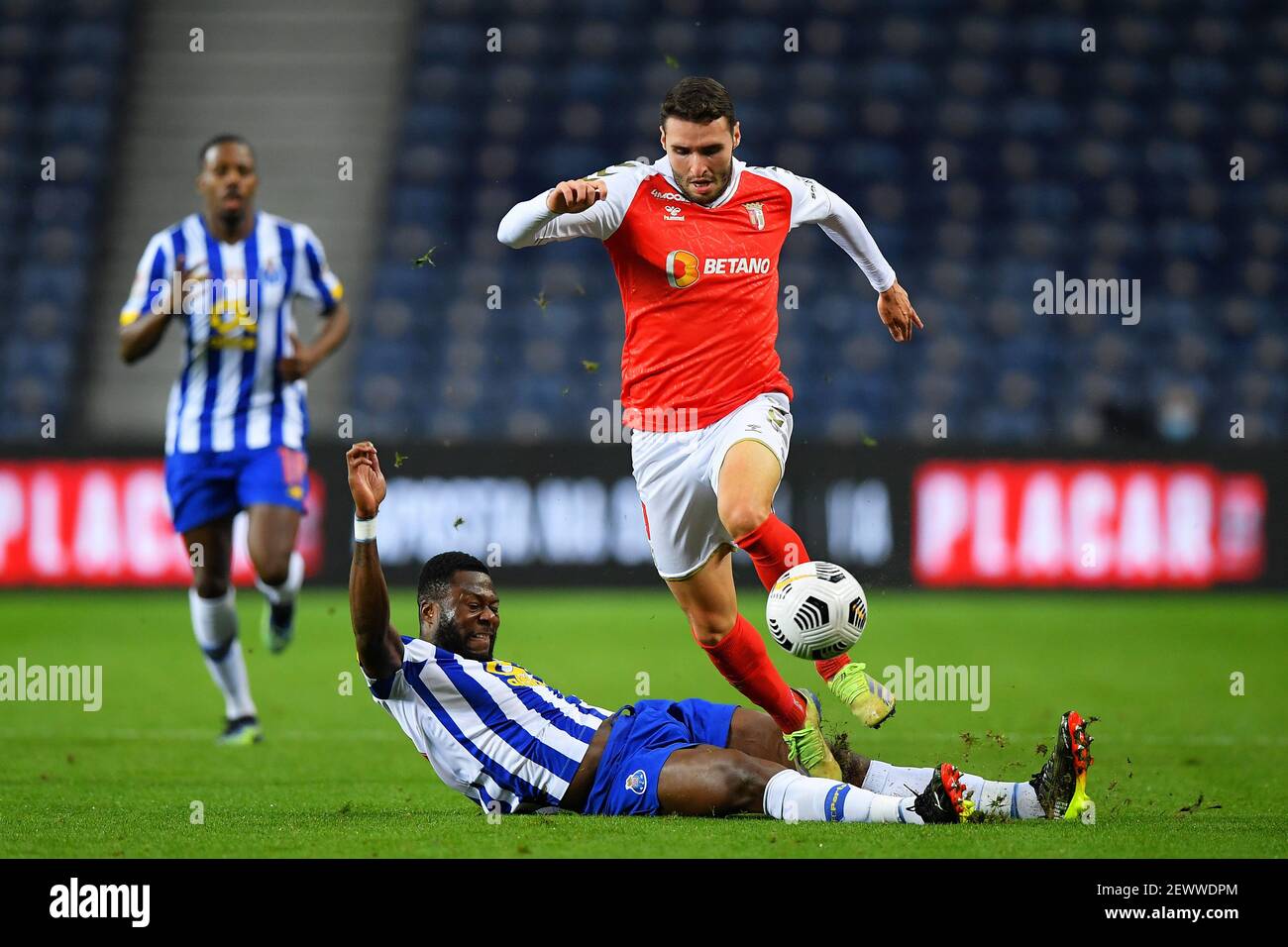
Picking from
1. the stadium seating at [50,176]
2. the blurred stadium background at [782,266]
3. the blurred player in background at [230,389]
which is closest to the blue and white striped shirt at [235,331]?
the blurred player in background at [230,389]

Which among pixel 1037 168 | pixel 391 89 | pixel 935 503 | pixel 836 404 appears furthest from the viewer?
pixel 391 89

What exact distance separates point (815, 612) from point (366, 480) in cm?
132

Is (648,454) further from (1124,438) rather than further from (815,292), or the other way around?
(815,292)

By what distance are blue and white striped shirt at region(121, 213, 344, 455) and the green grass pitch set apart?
1.36 meters

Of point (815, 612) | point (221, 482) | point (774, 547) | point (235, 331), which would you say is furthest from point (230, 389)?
point (815, 612)

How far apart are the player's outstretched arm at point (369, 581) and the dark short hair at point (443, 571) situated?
10.8 inches

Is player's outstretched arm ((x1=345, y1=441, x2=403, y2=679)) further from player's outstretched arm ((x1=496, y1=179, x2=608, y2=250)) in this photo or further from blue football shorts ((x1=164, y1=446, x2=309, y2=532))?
blue football shorts ((x1=164, y1=446, x2=309, y2=532))

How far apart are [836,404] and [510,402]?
3.11 meters

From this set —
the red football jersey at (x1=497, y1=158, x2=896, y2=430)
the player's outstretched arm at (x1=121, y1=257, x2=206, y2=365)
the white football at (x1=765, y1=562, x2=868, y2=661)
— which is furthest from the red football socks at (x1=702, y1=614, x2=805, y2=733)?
the player's outstretched arm at (x1=121, y1=257, x2=206, y2=365)

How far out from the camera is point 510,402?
17.1m

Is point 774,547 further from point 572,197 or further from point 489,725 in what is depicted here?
point 572,197

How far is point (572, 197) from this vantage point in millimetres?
5324

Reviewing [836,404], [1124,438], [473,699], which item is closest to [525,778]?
[473,699]

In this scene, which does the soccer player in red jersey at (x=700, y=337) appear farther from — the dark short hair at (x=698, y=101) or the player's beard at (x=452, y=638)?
the player's beard at (x=452, y=638)
